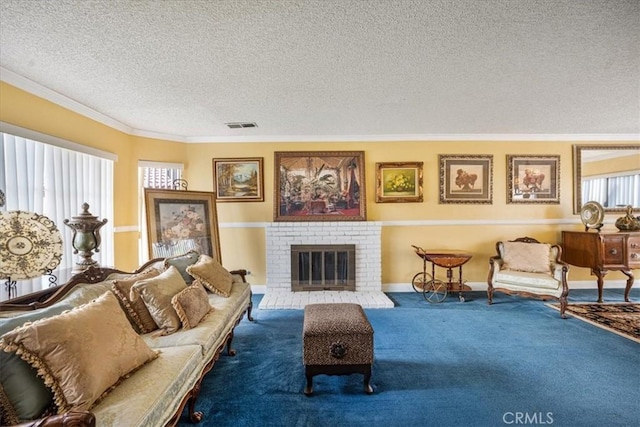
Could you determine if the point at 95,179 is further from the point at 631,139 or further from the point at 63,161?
the point at 631,139

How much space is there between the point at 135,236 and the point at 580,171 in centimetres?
672

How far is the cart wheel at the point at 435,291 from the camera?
151 inches

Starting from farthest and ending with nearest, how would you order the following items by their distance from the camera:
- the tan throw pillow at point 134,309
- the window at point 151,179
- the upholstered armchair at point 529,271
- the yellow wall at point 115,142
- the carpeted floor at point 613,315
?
the window at point 151,179, the upholstered armchair at point 529,271, the carpeted floor at point 613,315, the yellow wall at point 115,142, the tan throw pillow at point 134,309

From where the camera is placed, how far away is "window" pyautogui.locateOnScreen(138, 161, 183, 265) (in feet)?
13.0

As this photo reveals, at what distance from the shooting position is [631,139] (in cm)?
424

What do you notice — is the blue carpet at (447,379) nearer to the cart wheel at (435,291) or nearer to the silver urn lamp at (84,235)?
the cart wheel at (435,291)

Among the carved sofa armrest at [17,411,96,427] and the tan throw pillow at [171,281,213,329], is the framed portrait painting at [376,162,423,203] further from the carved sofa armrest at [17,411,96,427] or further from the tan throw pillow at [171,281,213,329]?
the carved sofa armrest at [17,411,96,427]

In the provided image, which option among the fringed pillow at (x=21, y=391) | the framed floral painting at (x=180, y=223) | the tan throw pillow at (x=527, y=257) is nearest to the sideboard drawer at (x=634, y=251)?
the tan throw pillow at (x=527, y=257)

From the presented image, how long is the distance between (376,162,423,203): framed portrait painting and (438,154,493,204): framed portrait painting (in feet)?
1.34

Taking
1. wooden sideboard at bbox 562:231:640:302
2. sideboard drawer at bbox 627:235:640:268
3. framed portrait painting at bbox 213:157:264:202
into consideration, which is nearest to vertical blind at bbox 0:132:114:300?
framed portrait painting at bbox 213:157:264:202

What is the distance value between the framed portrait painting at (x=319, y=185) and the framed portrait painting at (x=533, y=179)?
2.33 m

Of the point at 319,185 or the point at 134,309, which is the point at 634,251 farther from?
the point at 134,309
